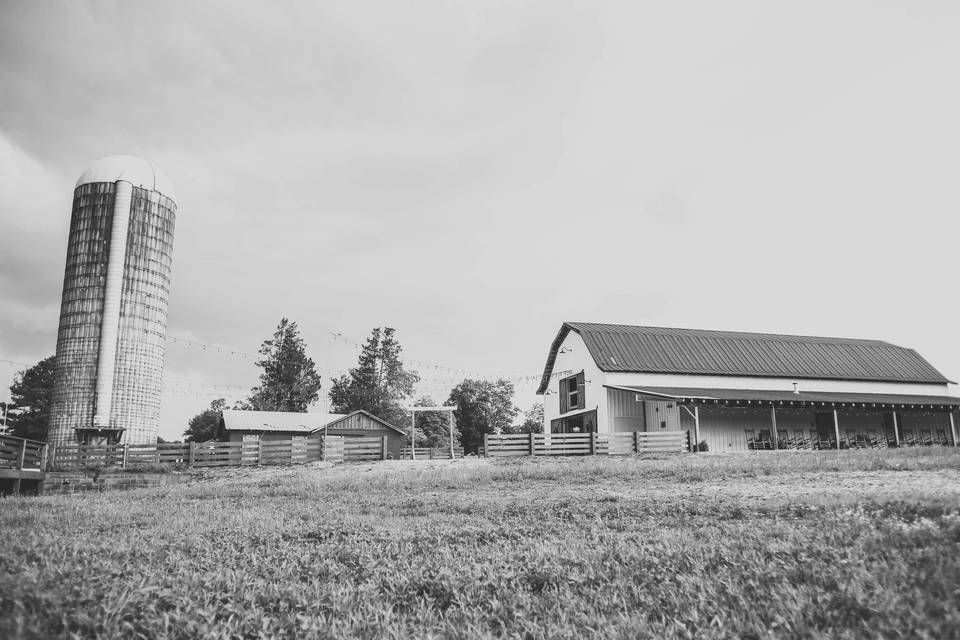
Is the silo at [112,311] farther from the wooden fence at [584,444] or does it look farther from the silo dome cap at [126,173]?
the wooden fence at [584,444]

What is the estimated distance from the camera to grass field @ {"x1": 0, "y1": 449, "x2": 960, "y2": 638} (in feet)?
14.3

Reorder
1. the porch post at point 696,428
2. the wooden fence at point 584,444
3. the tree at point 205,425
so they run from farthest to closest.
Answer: the tree at point 205,425, the wooden fence at point 584,444, the porch post at point 696,428

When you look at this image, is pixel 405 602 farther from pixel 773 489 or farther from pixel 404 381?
pixel 404 381

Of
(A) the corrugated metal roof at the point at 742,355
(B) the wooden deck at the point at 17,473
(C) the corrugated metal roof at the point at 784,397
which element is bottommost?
(B) the wooden deck at the point at 17,473

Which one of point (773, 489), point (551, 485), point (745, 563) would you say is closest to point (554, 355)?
point (551, 485)

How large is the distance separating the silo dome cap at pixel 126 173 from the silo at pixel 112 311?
0.18ft

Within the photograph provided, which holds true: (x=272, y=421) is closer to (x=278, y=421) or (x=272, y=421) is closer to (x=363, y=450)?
(x=278, y=421)

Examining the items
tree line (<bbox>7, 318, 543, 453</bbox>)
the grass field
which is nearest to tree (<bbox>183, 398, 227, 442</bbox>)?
tree line (<bbox>7, 318, 543, 453</bbox>)

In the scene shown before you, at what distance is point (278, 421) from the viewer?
46.2 m

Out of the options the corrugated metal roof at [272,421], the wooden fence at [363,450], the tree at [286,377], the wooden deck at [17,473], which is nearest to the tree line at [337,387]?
the tree at [286,377]

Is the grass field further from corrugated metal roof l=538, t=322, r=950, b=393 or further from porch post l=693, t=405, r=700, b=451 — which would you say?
corrugated metal roof l=538, t=322, r=950, b=393

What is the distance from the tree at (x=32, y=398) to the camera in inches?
2317

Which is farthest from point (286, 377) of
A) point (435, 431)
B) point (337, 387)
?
point (435, 431)

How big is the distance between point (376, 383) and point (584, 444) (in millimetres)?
39537
